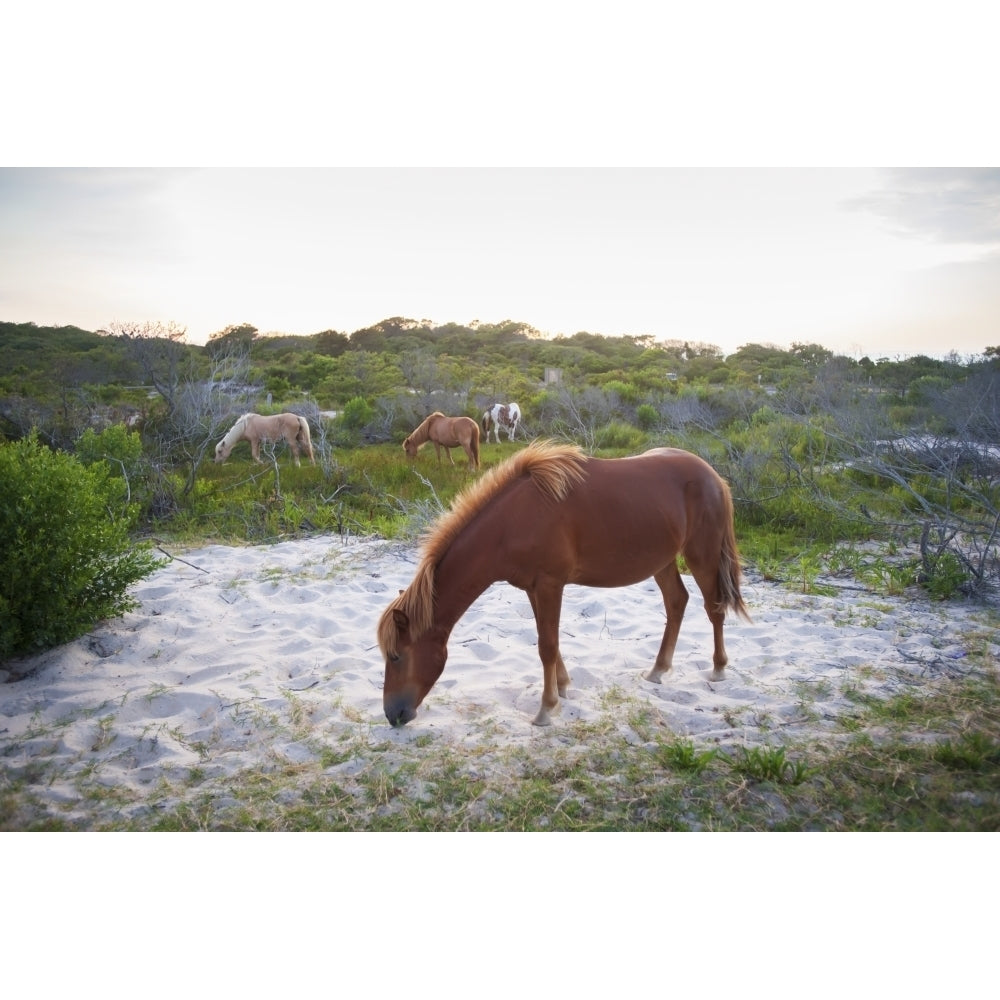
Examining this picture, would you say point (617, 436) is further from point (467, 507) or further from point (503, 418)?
point (467, 507)

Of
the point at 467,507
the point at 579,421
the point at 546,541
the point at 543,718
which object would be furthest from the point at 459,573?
the point at 579,421

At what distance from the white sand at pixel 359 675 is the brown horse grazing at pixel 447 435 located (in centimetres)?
414

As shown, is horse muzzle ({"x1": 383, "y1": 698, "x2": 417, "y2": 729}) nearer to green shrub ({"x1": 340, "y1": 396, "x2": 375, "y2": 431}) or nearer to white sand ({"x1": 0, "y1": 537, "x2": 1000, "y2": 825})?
white sand ({"x1": 0, "y1": 537, "x2": 1000, "y2": 825})

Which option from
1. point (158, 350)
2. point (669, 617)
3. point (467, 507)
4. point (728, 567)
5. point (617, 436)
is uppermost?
point (158, 350)

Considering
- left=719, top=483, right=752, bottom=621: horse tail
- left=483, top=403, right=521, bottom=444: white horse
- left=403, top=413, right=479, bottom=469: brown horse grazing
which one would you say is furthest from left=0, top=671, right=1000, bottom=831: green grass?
left=483, top=403, right=521, bottom=444: white horse

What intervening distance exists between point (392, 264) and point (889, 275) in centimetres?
299

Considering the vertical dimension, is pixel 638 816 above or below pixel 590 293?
below

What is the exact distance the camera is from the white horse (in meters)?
9.05

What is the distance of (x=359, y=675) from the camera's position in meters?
3.39

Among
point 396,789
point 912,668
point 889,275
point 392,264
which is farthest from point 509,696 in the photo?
point 889,275

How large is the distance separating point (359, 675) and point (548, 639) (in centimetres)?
112

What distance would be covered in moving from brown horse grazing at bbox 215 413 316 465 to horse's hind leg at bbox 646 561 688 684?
5863 millimetres

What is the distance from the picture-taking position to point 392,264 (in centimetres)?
400

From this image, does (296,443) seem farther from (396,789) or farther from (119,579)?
(396,789)
